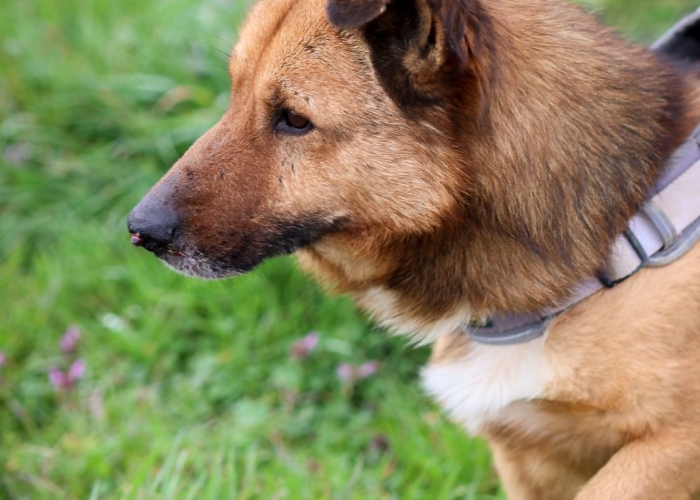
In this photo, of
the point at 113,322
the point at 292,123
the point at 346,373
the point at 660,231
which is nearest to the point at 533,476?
the point at 660,231

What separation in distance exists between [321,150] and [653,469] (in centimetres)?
118

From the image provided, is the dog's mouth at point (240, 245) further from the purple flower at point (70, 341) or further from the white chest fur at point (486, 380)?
the purple flower at point (70, 341)

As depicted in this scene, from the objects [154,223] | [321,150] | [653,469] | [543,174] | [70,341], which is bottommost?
[70,341]

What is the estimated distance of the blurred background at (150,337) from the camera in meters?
2.99

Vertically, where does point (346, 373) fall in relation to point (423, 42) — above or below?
below

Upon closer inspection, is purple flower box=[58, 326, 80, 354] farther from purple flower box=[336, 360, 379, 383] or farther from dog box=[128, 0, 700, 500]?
dog box=[128, 0, 700, 500]

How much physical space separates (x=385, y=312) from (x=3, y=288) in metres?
2.18

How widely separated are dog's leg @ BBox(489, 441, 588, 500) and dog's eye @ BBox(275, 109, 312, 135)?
1.14 metres

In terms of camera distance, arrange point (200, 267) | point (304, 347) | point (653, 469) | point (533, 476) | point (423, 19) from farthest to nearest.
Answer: point (304, 347), point (533, 476), point (200, 267), point (653, 469), point (423, 19)

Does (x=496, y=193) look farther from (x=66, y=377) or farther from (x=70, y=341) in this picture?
(x=70, y=341)

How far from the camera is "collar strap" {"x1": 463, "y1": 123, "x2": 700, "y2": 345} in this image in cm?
221

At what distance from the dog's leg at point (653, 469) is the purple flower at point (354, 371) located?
53.1 inches

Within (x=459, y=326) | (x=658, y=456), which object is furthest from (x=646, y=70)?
(x=658, y=456)

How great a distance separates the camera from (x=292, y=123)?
2.25 m
